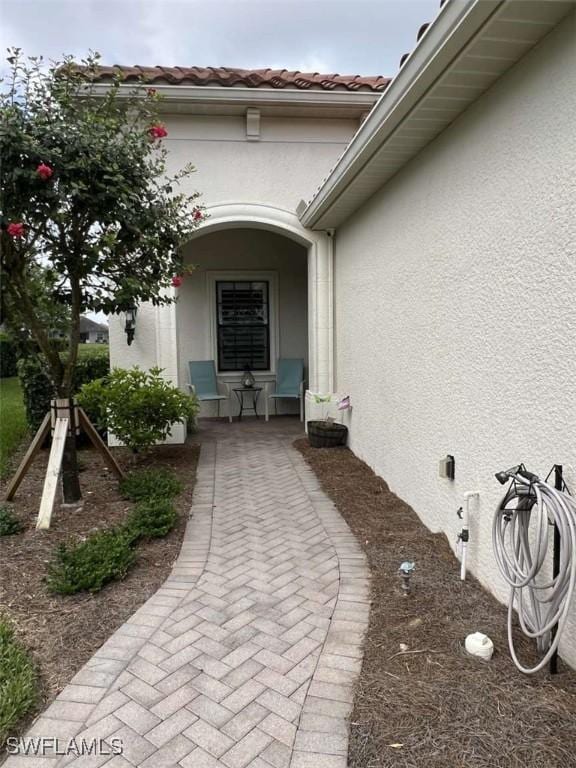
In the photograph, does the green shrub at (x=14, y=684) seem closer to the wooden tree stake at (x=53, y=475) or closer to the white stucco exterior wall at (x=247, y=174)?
the wooden tree stake at (x=53, y=475)

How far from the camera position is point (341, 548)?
11.9 ft

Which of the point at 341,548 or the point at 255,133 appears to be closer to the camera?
the point at 341,548

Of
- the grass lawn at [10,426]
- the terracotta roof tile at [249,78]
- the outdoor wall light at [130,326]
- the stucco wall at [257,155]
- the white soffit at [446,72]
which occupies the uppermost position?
the terracotta roof tile at [249,78]

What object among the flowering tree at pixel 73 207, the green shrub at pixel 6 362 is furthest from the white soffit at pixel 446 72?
the green shrub at pixel 6 362

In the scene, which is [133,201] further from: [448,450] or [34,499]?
[448,450]

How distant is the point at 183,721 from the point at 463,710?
1084 millimetres

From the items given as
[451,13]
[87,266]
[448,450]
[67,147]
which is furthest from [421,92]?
[87,266]

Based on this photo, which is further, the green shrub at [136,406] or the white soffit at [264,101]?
the white soffit at [264,101]

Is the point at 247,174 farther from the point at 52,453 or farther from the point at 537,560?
the point at 537,560

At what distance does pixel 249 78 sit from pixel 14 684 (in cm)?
675

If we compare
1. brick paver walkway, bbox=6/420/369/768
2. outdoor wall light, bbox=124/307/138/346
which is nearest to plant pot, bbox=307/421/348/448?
brick paver walkway, bbox=6/420/369/768

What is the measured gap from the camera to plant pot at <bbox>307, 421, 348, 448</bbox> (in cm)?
655

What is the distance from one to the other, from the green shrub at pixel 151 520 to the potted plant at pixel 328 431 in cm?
273

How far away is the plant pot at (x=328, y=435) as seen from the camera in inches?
258
